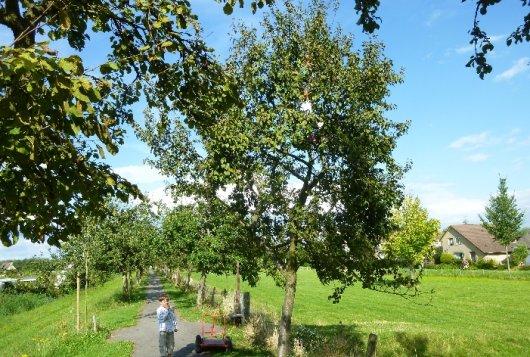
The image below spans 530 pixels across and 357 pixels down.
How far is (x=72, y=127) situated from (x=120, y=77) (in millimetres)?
3516

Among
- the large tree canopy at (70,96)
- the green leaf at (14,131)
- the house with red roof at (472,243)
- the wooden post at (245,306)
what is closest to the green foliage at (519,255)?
the house with red roof at (472,243)

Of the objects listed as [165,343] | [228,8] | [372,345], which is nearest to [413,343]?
[372,345]

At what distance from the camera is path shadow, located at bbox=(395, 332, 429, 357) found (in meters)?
18.6

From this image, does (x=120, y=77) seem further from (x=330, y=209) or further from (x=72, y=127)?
(x=330, y=209)

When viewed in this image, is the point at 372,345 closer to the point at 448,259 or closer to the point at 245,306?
the point at 245,306

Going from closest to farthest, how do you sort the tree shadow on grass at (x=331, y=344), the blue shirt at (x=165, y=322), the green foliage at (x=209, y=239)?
1. the green foliage at (x=209, y=239)
2. the blue shirt at (x=165, y=322)
3. the tree shadow on grass at (x=331, y=344)

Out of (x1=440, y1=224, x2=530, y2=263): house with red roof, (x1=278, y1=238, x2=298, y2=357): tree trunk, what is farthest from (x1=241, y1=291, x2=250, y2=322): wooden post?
(x1=440, y1=224, x2=530, y2=263): house with red roof

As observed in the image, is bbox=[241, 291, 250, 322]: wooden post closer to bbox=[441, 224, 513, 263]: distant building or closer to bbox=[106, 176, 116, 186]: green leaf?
bbox=[106, 176, 116, 186]: green leaf

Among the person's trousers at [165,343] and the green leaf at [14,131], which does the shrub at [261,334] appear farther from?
the green leaf at [14,131]

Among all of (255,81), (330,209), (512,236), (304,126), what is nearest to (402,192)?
(330,209)

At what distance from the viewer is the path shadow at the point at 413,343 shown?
61.1ft

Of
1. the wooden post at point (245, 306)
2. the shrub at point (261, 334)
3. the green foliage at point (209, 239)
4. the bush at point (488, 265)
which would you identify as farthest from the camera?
the bush at point (488, 265)

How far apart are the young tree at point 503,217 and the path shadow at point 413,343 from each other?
151 feet

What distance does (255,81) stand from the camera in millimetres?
12672
